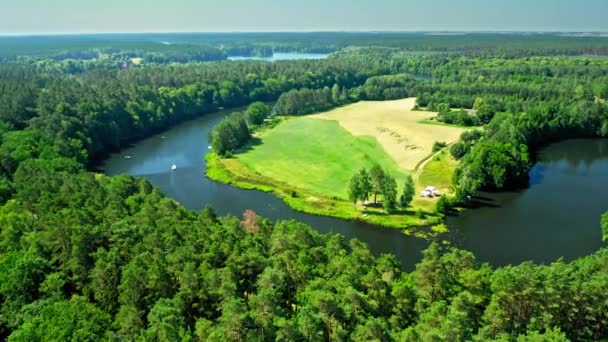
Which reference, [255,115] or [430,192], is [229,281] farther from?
[255,115]

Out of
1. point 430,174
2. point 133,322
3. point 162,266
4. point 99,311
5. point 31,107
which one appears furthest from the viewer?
point 31,107

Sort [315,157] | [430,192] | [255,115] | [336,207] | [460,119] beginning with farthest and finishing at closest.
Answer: [255,115], [460,119], [315,157], [430,192], [336,207]

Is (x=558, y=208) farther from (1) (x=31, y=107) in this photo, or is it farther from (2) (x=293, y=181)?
(1) (x=31, y=107)

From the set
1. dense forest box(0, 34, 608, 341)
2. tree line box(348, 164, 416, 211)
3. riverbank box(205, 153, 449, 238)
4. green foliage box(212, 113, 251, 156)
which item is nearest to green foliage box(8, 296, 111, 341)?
dense forest box(0, 34, 608, 341)

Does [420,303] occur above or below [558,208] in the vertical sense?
above

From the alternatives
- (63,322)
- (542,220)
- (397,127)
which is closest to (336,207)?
(542,220)

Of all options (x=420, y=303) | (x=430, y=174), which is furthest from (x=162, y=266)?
(x=430, y=174)
